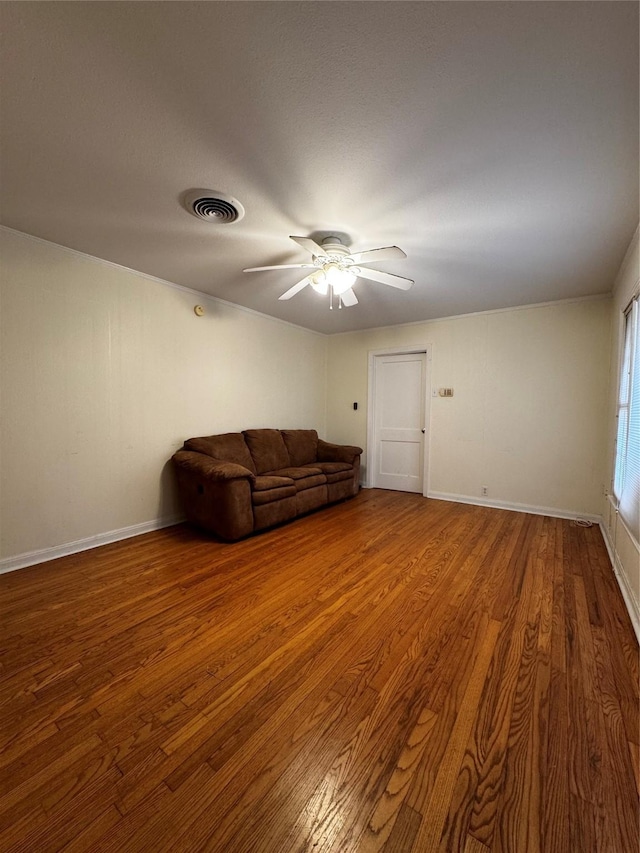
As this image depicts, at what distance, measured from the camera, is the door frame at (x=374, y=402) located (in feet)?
15.0

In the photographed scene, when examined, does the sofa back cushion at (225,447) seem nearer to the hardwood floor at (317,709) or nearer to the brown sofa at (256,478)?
the brown sofa at (256,478)

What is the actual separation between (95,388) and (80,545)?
1.34 m

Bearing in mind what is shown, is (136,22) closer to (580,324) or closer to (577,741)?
(577,741)

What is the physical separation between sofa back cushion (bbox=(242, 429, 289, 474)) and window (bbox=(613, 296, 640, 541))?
3.30 metres

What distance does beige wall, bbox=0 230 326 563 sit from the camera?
2457 mm

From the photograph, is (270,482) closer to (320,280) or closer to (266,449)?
(266,449)

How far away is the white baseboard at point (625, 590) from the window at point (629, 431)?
1.13 feet

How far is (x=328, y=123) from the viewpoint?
1485mm

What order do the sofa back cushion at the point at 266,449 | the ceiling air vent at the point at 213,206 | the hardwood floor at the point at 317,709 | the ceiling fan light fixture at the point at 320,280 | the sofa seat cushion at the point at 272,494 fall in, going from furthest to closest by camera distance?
the sofa back cushion at the point at 266,449 → the sofa seat cushion at the point at 272,494 → the ceiling fan light fixture at the point at 320,280 → the ceiling air vent at the point at 213,206 → the hardwood floor at the point at 317,709

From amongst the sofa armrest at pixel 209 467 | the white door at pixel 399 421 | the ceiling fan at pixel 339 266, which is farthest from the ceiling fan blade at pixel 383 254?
the white door at pixel 399 421

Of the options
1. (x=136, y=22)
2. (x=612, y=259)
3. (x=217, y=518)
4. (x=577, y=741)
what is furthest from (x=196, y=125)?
(x=612, y=259)

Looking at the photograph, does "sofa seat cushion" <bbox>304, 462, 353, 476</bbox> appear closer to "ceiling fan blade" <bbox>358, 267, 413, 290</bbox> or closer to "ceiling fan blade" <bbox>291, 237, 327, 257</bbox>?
"ceiling fan blade" <bbox>358, 267, 413, 290</bbox>

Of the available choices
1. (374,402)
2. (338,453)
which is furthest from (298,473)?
(374,402)

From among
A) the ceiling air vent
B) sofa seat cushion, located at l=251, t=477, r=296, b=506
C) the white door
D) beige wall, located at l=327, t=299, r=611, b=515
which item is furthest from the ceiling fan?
the white door
